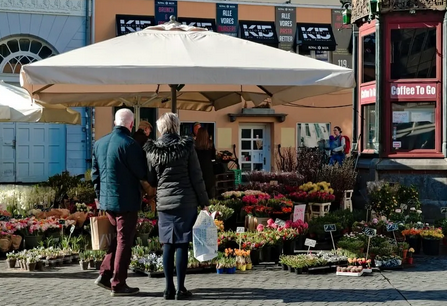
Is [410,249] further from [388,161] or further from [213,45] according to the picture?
[388,161]

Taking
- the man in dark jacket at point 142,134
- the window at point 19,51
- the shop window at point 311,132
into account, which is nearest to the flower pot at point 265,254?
the man in dark jacket at point 142,134

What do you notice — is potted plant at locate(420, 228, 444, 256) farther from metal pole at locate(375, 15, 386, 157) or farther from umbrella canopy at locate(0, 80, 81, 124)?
umbrella canopy at locate(0, 80, 81, 124)

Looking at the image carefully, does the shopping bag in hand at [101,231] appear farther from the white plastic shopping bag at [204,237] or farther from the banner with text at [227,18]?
the banner with text at [227,18]

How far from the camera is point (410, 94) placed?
13719 millimetres

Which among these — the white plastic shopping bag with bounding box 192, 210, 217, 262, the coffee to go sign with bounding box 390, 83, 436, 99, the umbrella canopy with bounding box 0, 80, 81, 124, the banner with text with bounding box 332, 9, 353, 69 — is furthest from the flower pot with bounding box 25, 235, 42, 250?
the banner with text with bounding box 332, 9, 353, 69

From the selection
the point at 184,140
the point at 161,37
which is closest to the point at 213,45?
the point at 161,37

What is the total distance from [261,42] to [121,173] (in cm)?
1820

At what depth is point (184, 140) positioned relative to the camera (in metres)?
7.25

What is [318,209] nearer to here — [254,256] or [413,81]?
[254,256]

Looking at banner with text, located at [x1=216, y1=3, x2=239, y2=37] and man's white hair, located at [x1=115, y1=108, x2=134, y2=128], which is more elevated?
banner with text, located at [x1=216, y1=3, x2=239, y2=37]

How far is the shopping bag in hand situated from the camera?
27.6 ft

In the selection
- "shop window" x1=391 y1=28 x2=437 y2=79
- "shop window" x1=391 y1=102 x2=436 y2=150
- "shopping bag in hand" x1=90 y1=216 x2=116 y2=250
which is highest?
"shop window" x1=391 y1=28 x2=437 y2=79

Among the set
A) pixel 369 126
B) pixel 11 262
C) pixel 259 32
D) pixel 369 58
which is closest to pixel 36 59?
pixel 259 32

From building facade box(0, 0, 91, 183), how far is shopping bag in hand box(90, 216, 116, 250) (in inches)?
612
